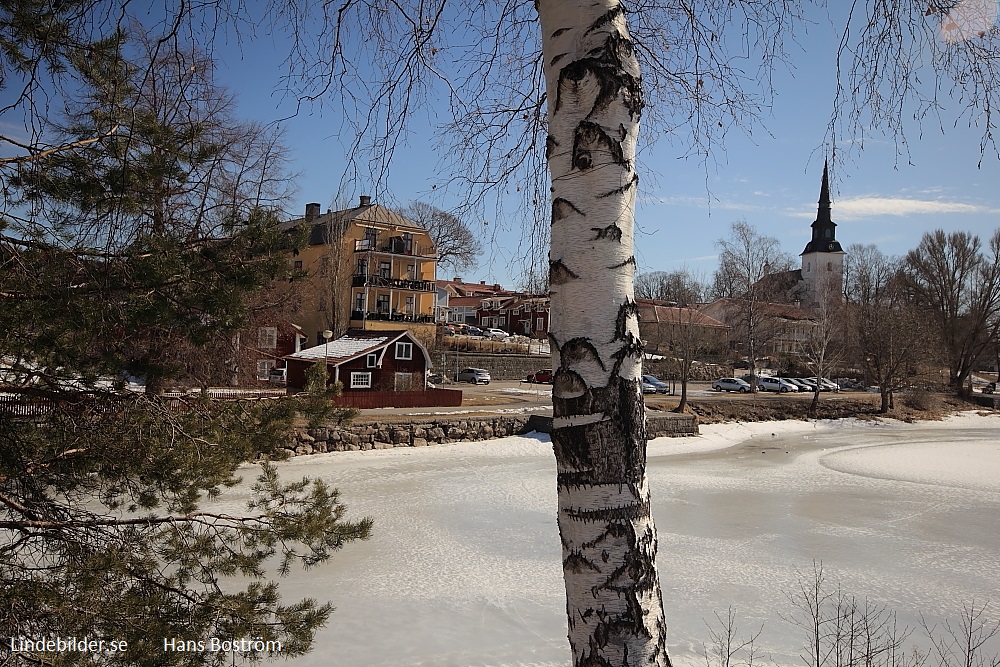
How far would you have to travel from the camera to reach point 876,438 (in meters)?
25.3

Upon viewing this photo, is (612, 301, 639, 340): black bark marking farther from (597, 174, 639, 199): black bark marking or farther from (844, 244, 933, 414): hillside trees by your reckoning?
(844, 244, 933, 414): hillside trees

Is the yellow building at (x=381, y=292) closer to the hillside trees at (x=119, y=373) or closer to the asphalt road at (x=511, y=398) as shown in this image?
the asphalt road at (x=511, y=398)

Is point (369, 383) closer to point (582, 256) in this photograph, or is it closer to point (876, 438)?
point (876, 438)

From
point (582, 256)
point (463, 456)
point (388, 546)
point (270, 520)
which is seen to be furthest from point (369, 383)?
point (582, 256)

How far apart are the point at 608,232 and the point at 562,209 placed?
143 mm

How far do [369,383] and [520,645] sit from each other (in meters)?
18.4

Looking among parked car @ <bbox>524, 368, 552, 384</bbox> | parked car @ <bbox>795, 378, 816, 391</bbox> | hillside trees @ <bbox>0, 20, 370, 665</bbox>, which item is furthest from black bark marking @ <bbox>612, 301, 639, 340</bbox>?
parked car @ <bbox>795, 378, 816, 391</bbox>

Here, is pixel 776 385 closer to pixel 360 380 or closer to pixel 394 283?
pixel 394 283

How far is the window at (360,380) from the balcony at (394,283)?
13184mm

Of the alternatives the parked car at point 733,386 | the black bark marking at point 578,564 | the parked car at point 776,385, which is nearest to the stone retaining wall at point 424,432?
the black bark marking at point 578,564

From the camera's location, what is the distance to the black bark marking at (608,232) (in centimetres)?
173

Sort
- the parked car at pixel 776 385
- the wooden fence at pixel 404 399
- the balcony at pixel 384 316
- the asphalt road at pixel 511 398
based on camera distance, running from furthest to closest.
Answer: the parked car at pixel 776 385
the balcony at pixel 384 316
the asphalt road at pixel 511 398
the wooden fence at pixel 404 399

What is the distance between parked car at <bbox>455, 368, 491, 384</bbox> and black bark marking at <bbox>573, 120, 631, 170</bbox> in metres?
33.2

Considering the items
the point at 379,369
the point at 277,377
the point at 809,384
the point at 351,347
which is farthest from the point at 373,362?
the point at 809,384
